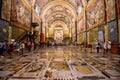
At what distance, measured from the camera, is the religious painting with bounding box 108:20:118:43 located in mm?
10193

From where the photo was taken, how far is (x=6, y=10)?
1024 cm

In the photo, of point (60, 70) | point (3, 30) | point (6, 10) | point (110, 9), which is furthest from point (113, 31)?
point (6, 10)

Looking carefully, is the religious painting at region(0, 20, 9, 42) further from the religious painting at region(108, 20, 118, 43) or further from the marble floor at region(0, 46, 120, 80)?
the religious painting at region(108, 20, 118, 43)

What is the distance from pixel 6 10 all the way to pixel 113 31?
10.4 meters

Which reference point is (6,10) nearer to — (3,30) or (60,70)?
(3,30)

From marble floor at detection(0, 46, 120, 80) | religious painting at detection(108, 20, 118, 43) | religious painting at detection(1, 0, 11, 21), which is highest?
religious painting at detection(1, 0, 11, 21)

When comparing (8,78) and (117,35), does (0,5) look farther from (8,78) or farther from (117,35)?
(117,35)

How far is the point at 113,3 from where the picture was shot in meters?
10.4

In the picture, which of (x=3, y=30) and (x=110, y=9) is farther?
(x=110, y=9)

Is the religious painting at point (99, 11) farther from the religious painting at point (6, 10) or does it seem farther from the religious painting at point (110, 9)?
the religious painting at point (6, 10)

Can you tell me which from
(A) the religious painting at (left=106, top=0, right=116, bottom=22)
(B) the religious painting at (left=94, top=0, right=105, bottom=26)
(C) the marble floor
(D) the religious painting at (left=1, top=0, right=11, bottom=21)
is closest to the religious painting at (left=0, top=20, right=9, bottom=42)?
(D) the religious painting at (left=1, top=0, right=11, bottom=21)

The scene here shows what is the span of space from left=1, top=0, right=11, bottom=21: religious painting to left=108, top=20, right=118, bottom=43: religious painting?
10.2 meters

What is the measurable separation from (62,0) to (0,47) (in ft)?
78.6

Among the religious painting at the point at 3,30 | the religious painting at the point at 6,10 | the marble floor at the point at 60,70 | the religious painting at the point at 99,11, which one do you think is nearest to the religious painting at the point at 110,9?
the religious painting at the point at 99,11
